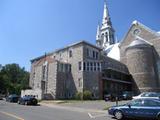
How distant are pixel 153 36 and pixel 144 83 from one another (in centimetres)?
1372

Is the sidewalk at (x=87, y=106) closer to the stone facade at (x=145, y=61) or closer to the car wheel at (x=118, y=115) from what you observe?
the car wheel at (x=118, y=115)

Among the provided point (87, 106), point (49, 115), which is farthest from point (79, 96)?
point (49, 115)

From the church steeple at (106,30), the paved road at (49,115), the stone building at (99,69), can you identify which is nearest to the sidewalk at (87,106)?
the paved road at (49,115)

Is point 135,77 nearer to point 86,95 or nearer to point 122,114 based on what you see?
point 86,95

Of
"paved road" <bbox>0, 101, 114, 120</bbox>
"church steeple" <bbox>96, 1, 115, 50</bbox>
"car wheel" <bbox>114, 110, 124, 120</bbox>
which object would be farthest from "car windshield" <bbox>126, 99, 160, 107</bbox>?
"church steeple" <bbox>96, 1, 115, 50</bbox>

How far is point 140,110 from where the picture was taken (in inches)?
611

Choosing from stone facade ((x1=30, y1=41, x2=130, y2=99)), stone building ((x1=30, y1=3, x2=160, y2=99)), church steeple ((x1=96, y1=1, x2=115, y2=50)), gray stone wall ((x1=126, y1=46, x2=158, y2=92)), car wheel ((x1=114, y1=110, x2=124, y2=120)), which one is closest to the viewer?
car wheel ((x1=114, y1=110, x2=124, y2=120))

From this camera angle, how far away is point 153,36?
192ft

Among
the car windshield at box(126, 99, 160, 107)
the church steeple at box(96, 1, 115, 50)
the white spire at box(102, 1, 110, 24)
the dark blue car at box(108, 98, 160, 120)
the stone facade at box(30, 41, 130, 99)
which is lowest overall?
the dark blue car at box(108, 98, 160, 120)

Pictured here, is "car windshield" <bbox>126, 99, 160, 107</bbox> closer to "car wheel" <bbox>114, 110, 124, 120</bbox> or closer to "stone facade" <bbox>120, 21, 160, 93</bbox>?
"car wheel" <bbox>114, 110, 124, 120</bbox>

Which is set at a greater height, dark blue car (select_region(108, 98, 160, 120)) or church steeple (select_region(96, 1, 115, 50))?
church steeple (select_region(96, 1, 115, 50))

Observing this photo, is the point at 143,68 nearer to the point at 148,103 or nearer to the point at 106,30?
the point at 148,103

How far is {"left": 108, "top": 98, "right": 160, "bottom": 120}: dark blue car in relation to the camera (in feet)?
49.4

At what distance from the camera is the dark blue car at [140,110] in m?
15.1
